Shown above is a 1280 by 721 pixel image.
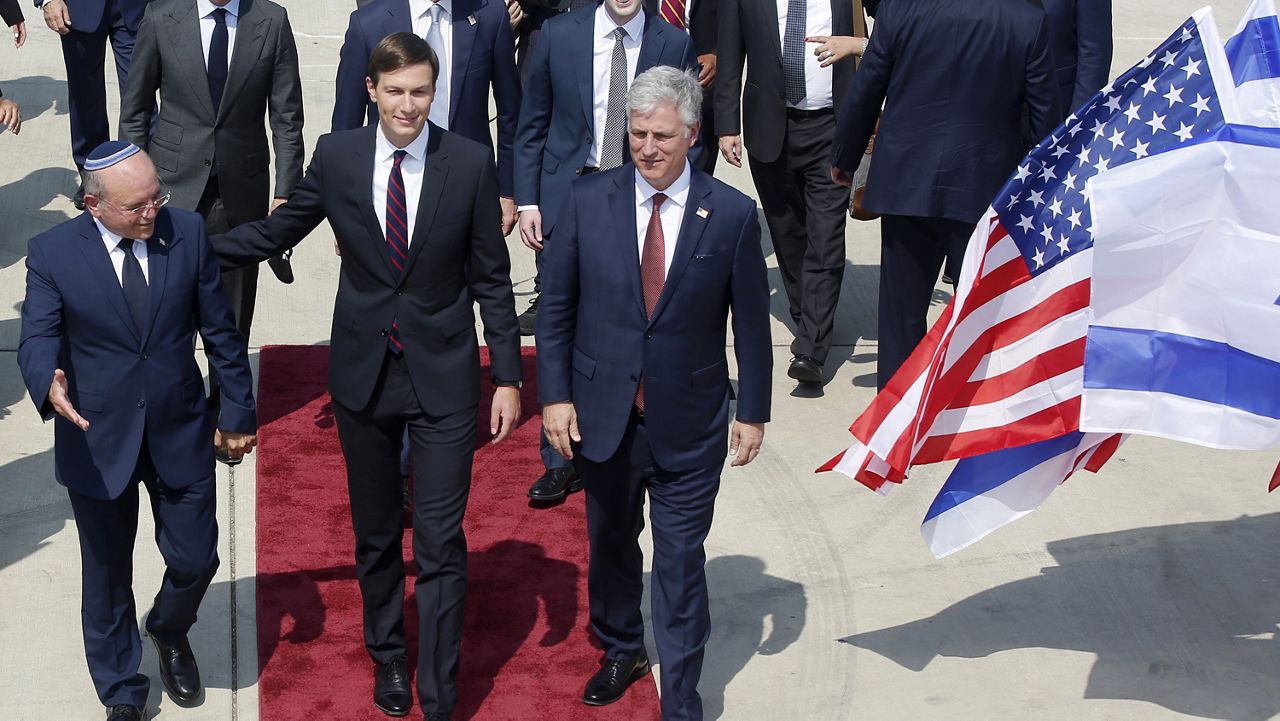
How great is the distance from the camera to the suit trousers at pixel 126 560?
18.0 feet

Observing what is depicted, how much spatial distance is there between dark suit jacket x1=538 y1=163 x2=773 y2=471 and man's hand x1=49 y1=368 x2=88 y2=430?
1449mm

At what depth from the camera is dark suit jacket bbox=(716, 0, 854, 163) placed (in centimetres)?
843

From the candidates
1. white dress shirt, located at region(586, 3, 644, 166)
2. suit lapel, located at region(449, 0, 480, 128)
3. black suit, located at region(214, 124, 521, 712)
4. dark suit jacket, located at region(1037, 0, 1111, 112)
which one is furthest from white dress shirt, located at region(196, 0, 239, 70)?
dark suit jacket, located at region(1037, 0, 1111, 112)

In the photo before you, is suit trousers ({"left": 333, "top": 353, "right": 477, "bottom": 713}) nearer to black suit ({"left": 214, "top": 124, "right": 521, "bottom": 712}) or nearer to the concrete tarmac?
black suit ({"left": 214, "top": 124, "right": 521, "bottom": 712})

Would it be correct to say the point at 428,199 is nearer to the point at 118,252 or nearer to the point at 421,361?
the point at 421,361

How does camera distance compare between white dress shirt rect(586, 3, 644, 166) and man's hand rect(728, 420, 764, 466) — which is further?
white dress shirt rect(586, 3, 644, 166)

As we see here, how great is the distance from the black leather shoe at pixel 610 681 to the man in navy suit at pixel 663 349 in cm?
30

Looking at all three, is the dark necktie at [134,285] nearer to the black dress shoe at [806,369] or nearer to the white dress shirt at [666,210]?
the white dress shirt at [666,210]

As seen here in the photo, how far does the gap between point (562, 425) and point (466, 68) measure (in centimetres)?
241

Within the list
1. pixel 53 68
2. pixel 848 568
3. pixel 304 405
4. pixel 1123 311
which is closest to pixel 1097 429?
pixel 1123 311

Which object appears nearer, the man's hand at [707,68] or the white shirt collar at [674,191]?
the white shirt collar at [674,191]

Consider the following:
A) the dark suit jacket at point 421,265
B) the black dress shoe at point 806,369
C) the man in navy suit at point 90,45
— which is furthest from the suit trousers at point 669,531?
the man in navy suit at point 90,45

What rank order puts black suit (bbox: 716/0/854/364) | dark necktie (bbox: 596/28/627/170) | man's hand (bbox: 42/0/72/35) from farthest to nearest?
man's hand (bbox: 42/0/72/35) → black suit (bbox: 716/0/854/364) → dark necktie (bbox: 596/28/627/170)

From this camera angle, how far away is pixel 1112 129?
230 inches
